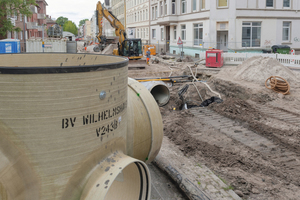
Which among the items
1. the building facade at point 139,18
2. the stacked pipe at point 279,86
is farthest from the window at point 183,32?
the stacked pipe at point 279,86

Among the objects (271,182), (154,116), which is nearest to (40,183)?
(154,116)

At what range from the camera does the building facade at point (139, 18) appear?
49.7 meters

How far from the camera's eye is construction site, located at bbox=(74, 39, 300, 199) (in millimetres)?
5262

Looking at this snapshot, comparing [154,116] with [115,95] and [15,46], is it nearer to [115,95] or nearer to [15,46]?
[115,95]

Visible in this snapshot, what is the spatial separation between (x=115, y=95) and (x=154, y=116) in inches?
67.0

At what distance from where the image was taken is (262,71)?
15438 millimetres

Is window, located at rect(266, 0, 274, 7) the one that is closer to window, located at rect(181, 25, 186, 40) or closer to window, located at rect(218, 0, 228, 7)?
window, located at rect(218, 0, 228, 7)

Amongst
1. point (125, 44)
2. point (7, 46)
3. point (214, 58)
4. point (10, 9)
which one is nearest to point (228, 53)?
point (214, 58)

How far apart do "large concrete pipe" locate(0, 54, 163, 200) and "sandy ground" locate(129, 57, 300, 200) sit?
9.78 feet

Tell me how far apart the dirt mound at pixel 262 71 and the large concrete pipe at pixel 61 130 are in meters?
13.1

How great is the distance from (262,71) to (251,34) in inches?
575

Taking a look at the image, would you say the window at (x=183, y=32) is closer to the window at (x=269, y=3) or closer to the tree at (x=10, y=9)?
the window at (x=269, y=3)

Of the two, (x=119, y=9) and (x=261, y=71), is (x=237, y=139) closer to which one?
(x=261, y=71)

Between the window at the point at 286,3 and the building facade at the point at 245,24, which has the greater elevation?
the window at the point at 286,3
